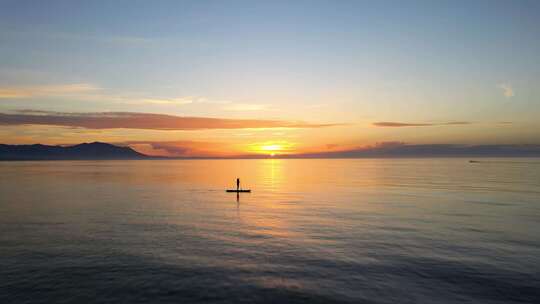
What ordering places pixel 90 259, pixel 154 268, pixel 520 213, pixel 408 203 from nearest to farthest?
pixel 154 268 < pixel 90 259 < pixel 520 213 < pixel 408 203

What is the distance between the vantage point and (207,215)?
45.8m

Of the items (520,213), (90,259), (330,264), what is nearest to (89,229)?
(90,259)

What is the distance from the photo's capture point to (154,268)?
78.1 feet


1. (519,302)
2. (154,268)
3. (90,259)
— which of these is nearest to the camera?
(519,302)

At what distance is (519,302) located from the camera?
19.0m

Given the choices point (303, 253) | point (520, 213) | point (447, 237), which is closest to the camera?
point (303, 253)

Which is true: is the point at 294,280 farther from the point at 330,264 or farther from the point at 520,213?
the point at 520,213

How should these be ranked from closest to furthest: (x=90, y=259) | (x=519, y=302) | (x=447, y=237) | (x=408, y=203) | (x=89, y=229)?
(x=519, y=302) → (x=90, y=259) → (x=447, y=237) → (x=89, y=229) → (x=408, y=203)

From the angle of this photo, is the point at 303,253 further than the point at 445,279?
Yes

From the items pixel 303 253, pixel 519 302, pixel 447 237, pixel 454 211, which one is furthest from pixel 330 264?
pixel 454 211

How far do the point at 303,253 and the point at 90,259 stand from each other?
54.3 feet

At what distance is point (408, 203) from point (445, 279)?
119 feet

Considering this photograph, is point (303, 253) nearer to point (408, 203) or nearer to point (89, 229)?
point (89, 229)

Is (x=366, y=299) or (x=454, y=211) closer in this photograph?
(x=366, y=299)
